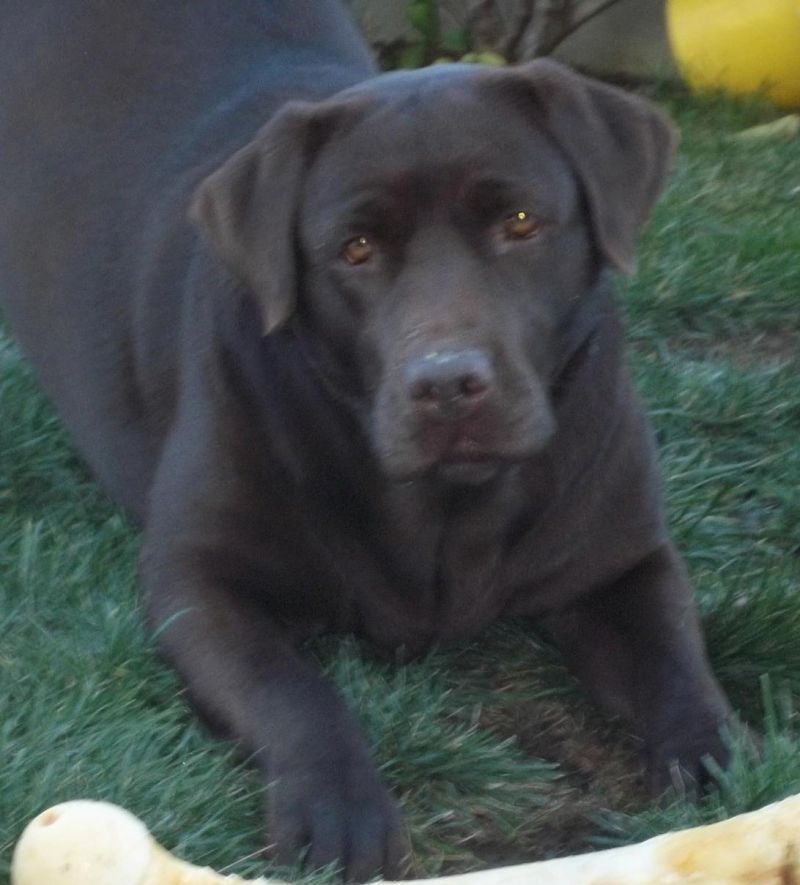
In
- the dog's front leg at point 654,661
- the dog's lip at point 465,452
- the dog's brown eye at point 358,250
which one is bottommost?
the dog's front leg at point 654,661

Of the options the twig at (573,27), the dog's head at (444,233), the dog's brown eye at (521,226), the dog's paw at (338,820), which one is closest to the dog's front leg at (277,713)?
the dog's paw at (338,820)

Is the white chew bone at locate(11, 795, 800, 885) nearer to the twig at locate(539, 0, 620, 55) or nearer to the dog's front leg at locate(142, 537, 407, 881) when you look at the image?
the dog's front leg at locate(142, 537, 407, 881)

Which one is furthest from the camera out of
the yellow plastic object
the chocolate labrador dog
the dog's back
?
the yellow plastic object

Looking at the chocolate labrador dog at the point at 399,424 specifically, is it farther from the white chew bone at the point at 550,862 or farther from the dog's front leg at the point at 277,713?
the white chew bone at the point at 550,862

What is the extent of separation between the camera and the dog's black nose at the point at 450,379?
7.52 ft

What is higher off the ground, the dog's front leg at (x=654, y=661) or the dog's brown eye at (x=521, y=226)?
the dog's brown eye at (x=521, y=226)

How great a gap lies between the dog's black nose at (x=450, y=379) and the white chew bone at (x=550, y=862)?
687 millimetres

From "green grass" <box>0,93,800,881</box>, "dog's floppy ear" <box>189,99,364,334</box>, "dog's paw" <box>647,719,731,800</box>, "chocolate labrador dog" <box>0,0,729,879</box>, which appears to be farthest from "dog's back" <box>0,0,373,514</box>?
"dog's paw" <box>647,719,731,800</box>

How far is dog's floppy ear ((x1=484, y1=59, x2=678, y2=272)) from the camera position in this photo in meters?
2.48

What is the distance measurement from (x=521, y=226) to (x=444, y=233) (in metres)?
0.11

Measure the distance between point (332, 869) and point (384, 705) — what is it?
0.44m

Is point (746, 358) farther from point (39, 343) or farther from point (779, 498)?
point (39, 343)

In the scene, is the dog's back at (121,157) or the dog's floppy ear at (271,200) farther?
the dog's back at (121,157)

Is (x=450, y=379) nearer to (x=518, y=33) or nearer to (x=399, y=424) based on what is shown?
(x=399, y=424)
